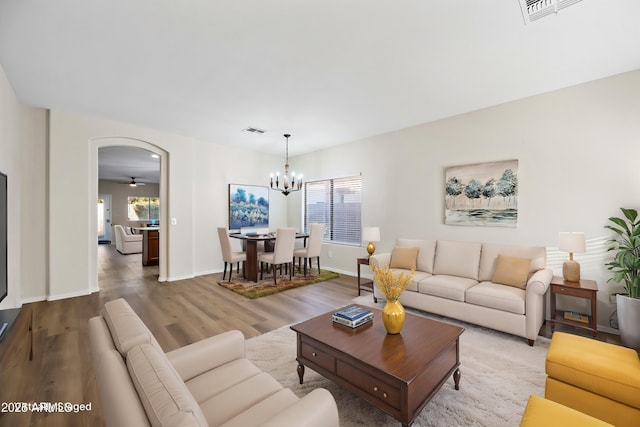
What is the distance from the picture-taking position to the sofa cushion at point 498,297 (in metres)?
2.84

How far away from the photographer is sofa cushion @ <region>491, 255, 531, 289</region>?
10.3ft

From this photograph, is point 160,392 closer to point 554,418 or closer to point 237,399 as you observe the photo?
point 237,399

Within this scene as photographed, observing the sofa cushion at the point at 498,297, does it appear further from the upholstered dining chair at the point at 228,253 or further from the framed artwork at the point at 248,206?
the framed artwork at the point at 248,206

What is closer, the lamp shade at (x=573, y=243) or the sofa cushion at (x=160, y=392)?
the sofa cushion at (x=160, y=392)

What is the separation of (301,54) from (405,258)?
2971 mm

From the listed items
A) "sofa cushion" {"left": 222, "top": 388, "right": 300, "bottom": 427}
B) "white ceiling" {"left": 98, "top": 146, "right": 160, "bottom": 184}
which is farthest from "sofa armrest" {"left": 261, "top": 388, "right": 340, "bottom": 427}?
"white ceiling" {"left": 98, "top": 146, "right": 160, "bottom": 184}

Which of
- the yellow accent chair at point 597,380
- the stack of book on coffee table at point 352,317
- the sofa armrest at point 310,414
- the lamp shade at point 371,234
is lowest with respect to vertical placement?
the yellow accent chair at point 597,380

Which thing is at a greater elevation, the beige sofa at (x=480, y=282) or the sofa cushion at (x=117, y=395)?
the sofa cushion at (x=117, y=395)

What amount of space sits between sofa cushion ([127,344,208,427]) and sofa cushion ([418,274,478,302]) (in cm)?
306

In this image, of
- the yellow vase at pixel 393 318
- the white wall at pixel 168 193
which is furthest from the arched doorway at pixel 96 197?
the yellow vase at pixel 393 318

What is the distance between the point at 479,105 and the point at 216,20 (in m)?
3.44

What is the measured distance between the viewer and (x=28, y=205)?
3984 millimetres

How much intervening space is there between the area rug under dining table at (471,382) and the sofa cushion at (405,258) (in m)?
1.18

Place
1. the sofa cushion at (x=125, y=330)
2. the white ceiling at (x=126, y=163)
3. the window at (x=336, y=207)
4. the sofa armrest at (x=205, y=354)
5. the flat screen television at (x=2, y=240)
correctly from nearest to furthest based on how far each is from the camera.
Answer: the sofa cushion at (x=125, y=330)
the sofa armrest at (x=205, y=354)
the flat screen television at (x=2, y=240)
the window at (x=336, y=207)
the white ceiling at (x=126, y=163)
